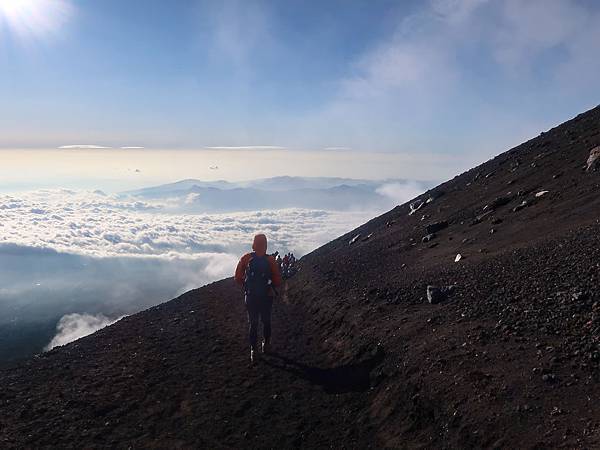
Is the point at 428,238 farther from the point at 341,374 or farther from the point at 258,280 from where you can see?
the point at 341,374

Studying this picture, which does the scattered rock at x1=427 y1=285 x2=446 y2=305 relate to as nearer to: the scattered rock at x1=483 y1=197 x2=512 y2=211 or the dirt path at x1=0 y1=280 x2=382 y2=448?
the dirt path at x1=0 y1=280 x2=382 y2=448

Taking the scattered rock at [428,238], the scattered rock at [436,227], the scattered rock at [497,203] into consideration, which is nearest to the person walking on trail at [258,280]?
the scattered rock at [428,238]

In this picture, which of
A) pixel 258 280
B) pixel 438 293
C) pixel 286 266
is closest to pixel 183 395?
pixel 258 280

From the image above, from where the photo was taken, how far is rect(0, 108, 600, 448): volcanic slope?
6766 mm

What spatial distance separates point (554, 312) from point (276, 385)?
20.2ft

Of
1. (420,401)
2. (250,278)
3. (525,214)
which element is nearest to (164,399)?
(250,278)

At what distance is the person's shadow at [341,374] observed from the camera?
9.34 metres

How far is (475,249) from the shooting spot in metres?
15.6

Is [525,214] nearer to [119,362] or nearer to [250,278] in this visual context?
[250,278]

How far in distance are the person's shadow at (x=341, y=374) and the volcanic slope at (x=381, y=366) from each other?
41 mm

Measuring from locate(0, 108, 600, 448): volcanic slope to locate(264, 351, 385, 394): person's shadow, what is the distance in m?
0.04

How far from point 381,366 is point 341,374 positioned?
43.4 inches

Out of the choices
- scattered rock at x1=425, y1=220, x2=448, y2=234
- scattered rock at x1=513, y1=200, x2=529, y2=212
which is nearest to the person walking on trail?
scattered rock at x1=425, y1=220, x2=448, y2=234

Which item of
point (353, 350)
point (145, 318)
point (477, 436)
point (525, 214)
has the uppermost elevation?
point (525, 214)
